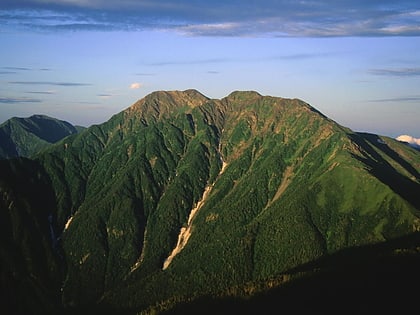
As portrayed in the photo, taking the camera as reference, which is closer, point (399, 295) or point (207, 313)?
point (399, 295)

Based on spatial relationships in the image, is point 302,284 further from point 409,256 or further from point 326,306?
point 409,256

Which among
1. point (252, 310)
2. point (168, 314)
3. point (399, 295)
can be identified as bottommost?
point (168, 314)

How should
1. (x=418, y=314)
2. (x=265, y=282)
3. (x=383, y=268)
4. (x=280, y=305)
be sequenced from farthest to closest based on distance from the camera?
(x=265, y=282)
(x=383, y=268)
(x=280, y=305)
(x=418, y=314)

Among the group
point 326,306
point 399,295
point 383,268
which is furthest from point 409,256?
point 326,306

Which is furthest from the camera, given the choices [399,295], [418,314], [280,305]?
[280,305]

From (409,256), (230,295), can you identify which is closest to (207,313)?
(230,295)

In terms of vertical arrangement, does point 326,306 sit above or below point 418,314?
below
